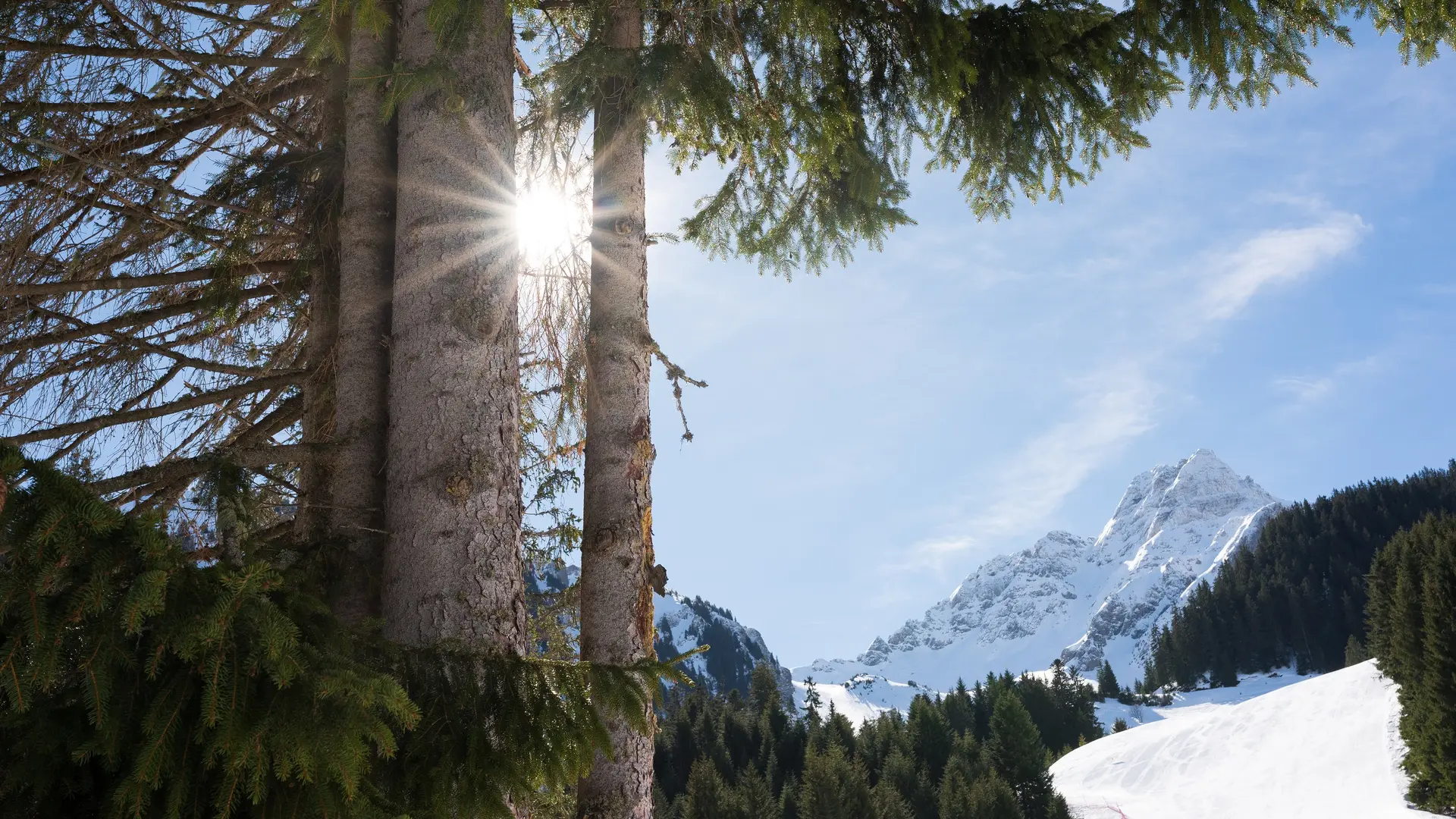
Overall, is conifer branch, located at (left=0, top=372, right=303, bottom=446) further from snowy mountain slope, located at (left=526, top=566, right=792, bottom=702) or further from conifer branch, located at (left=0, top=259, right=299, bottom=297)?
snowy mountain slope, located at (left=526, top=566, right=792, bottom=702)

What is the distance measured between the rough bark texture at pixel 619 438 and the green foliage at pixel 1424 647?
39.4 meters

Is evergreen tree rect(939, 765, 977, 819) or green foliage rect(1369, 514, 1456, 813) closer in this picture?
green foliage rect(1369, 514, 1456, 813)

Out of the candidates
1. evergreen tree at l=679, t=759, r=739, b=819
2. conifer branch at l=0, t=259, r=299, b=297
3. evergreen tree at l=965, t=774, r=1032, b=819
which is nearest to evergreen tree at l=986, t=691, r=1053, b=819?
evergreen tree at l=965, t=774, r=1032, b=819

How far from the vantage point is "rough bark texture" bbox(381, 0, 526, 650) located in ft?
9.48

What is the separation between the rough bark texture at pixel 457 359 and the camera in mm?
2891

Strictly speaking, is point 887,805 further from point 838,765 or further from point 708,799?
point 708,799

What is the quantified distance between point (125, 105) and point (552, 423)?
2.29m

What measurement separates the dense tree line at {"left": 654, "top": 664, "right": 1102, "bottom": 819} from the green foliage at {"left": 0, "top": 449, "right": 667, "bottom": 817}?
30159 mm

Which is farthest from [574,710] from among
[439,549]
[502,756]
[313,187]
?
[313,187]

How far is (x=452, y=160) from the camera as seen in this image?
3328 mm

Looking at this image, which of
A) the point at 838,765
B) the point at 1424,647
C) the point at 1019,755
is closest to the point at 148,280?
the point at 838,765

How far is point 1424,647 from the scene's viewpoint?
126 ft

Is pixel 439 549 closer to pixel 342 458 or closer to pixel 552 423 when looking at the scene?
pixel 342 458

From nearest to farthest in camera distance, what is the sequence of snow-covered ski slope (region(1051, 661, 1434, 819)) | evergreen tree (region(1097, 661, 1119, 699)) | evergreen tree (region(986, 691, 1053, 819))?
snow-covered ski slope (region(1051, 661, 1434, 819)) → evergreen tree (region(986, 691, 1053, 819)) → evergreen tree (region(1097, 661, 1119, 699))
